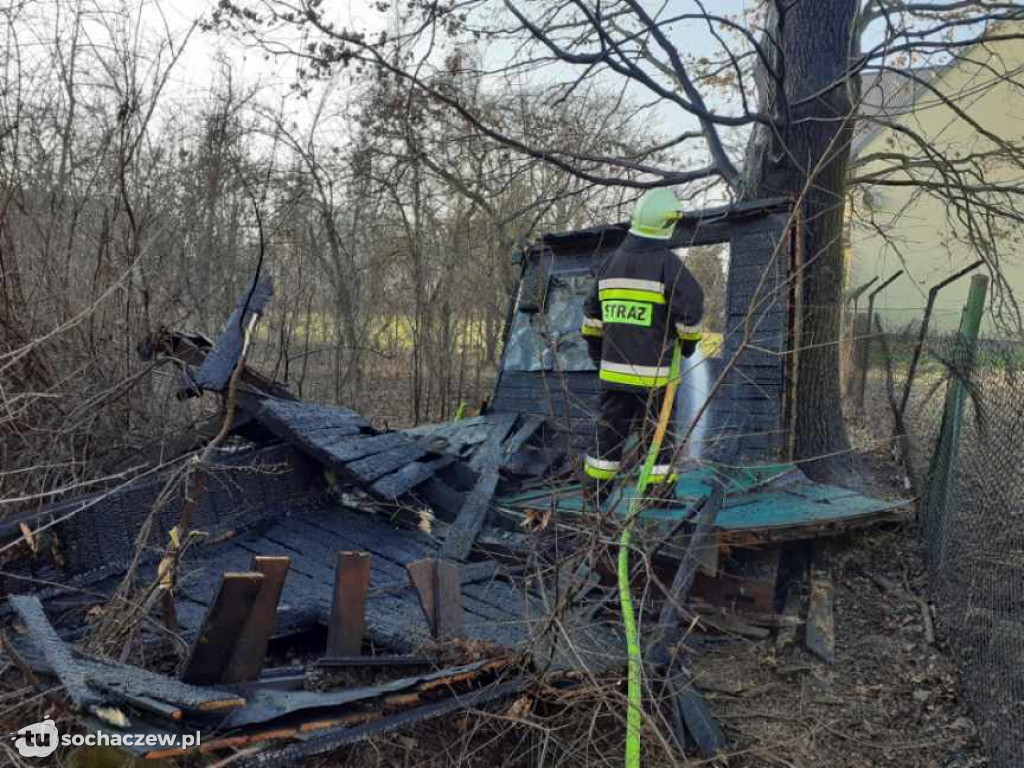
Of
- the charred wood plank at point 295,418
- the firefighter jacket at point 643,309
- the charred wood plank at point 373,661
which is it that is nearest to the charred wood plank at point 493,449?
the charred wood plank at point 295,418

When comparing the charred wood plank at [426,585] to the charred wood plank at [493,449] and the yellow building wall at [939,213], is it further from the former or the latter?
the yellow building wall at [939,213]

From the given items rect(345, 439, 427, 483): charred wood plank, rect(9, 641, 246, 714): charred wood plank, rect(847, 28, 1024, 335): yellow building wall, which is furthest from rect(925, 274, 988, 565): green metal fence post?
rect(9, 641, 246, 714): charred wood plank

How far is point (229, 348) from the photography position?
4785 millimetres

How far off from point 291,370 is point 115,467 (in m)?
9.13

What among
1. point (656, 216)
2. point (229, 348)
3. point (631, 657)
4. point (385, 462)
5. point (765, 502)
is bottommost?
point (631, 657)

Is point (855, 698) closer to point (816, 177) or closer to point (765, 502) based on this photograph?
point (765, 502)

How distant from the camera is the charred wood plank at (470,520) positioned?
15.8ft

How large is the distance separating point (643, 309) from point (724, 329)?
1420 millimetres

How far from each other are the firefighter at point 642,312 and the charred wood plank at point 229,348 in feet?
7.29

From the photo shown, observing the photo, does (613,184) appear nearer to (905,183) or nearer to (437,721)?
(905,183)

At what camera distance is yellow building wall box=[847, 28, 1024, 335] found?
7.25m

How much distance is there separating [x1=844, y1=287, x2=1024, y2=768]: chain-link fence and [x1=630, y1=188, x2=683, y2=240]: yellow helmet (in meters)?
1.32

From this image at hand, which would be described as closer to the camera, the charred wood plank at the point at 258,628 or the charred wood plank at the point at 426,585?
the charred wood plank at the point at 258,628

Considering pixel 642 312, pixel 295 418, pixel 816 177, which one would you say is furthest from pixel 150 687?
pixel 816 177
